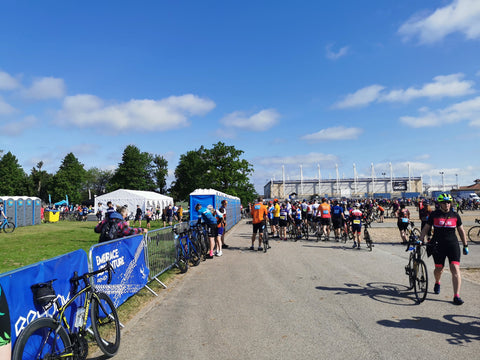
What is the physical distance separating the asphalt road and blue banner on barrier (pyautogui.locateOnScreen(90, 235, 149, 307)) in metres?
0.52

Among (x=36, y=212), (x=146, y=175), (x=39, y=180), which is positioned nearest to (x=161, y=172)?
(x=146, y=175)

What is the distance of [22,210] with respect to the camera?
95.3 feet

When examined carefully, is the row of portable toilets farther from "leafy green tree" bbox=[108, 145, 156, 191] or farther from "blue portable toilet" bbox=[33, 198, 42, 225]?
"leafy green tree" bbox=[108, 145, 156, 191]

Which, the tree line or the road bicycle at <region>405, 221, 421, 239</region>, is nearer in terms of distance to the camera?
the road bicycle at <region>405, 221, 421, 239</region>

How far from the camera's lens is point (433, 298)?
611cm

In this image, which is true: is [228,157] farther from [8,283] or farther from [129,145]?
[8,283]

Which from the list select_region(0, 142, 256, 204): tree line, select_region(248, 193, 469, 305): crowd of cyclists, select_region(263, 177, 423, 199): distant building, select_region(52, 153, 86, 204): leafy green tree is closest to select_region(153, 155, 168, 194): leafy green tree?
select_region(0, 142, 256, 204): tree line

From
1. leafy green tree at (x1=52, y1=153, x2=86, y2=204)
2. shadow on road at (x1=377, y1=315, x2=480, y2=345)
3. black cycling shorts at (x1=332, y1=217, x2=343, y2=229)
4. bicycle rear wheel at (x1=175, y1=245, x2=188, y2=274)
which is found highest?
leafy green tree at (x1=52, y1=153, x2=86, y2=204)

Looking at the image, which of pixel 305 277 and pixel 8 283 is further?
pixel 305 277

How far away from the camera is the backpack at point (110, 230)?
6.67 metres

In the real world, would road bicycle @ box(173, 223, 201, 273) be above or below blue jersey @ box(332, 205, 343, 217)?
below

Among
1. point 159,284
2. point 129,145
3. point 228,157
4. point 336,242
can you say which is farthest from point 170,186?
point 159,284

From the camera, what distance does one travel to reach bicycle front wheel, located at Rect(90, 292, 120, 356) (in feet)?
12.8

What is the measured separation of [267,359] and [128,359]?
1586 mm
